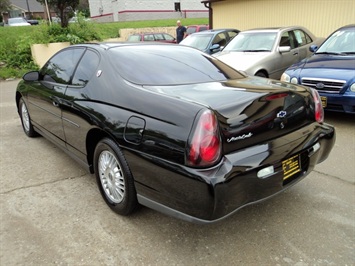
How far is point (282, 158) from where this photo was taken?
235 centimetres

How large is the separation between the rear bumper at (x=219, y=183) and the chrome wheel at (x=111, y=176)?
0.30 meters

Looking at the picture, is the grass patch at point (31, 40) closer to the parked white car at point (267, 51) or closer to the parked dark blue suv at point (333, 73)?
the parked white car at point (267, 51)

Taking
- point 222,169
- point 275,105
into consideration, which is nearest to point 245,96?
point 275,105

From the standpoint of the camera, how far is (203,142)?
80.7 inches

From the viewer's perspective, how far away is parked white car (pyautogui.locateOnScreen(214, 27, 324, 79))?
272 inches

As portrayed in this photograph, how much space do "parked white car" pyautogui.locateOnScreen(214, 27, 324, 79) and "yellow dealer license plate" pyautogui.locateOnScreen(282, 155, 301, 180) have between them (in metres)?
4.35

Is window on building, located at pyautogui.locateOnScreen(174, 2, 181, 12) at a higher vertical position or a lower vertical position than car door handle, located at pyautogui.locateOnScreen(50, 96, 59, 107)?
higher

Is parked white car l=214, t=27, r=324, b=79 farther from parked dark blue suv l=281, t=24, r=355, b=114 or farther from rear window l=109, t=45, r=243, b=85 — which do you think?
rear window l=109, t=45, r=243, b=85

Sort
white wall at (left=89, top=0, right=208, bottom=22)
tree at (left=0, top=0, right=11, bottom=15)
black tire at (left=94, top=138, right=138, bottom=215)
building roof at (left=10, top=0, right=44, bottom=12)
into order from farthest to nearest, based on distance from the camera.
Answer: building roof at (left=10, top=0, right=44, bottom=12) → tree at (left=0, top=0, right=11, bottom=15) → white wall at (left=89, top=0, right=208, bottom=22) → black tire at (left=94, top=138, right=138, bottom=215)

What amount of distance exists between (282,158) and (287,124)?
1.02ft

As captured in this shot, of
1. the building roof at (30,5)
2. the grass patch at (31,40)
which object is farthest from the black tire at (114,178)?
the building roof at (30,5)

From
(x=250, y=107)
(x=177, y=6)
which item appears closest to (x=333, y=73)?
(x=250, y=107)

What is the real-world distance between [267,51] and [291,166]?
17.8 feet

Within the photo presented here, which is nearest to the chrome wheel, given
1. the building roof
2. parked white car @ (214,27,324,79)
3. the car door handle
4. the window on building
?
the car door handle
